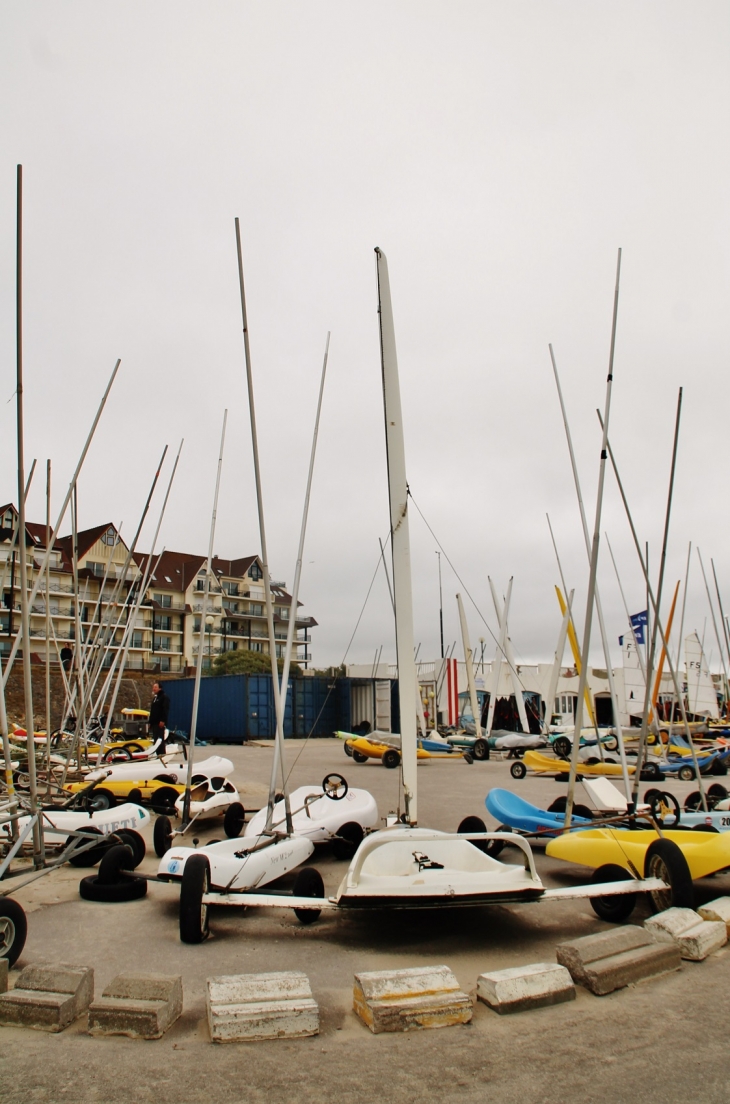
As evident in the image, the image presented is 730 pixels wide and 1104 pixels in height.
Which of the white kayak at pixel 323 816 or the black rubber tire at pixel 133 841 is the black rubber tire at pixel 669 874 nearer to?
the white kayak at pixel 323 816

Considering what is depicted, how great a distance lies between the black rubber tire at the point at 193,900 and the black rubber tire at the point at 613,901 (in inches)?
132

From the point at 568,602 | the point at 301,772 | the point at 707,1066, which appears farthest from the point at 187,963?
the point at 568,602

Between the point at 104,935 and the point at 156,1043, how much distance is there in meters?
2.45

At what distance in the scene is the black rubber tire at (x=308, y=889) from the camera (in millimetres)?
6359

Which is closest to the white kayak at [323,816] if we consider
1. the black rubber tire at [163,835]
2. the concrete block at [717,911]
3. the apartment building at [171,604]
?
the black rubber tire at [163,835]

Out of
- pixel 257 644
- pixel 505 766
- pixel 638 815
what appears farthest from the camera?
pixel 257 644

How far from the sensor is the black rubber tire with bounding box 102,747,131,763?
52.6 ft

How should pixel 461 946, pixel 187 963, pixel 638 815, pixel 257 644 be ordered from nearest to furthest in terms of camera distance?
pixel 187 963, pixel 461 946, pixel 638 815, pixel 257 644

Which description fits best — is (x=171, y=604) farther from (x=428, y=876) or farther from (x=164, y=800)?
(x=428, y=876)

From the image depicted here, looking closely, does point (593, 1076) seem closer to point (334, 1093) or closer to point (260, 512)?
point (334, 1093)

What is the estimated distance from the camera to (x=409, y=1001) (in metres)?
4.32

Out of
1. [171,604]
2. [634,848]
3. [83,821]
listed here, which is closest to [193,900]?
[83,821]

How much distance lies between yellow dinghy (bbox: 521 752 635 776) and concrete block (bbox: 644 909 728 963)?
12.7 m

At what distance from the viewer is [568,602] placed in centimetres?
1903
